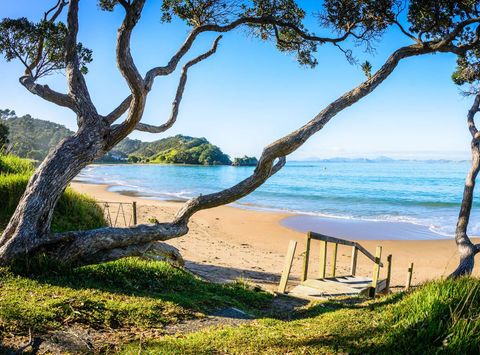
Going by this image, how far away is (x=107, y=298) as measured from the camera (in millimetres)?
5656

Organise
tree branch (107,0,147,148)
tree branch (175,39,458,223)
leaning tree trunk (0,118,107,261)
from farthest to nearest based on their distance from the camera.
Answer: tree branch (175,39,458,223)
tree branch (107,0,147,148)
leaning tree trunk (0,118,107,261)

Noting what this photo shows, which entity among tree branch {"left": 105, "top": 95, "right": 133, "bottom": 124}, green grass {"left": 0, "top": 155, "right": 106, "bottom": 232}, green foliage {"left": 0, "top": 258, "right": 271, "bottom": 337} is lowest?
green foliage {"left": 0, "top": 258, "right": 271, "bottom": 337}

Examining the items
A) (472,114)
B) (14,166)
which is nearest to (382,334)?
(472,114)

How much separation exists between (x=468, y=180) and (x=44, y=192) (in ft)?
30.0

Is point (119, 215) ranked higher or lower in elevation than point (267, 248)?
higher

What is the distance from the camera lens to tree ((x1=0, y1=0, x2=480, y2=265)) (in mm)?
6297

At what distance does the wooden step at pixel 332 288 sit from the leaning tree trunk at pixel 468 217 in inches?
91.2

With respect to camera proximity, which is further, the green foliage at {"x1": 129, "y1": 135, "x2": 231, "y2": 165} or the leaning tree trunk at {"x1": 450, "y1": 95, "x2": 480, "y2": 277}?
the green foliage at {"x1": 129, "y1": 135, "x2": 231, "y2": 165}

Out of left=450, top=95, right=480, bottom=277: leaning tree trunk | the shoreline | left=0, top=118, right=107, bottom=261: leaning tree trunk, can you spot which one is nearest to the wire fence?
left=0, top=118, right=107, bottom=261: leaning tree trunk

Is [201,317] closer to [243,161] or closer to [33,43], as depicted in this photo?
[33,43]

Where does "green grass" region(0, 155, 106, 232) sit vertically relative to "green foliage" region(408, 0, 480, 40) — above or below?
below

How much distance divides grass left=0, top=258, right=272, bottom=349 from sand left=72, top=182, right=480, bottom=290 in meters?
4.44

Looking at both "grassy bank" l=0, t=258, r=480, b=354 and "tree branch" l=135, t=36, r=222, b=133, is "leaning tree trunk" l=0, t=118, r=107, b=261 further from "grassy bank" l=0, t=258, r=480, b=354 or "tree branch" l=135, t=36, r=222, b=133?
"tree branch" l=135, t=36, r=222, b=133

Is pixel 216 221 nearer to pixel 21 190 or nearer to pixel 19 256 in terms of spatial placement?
pixel 21 190
